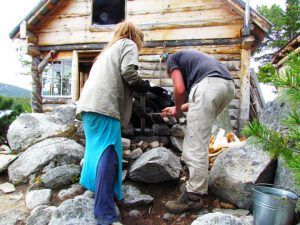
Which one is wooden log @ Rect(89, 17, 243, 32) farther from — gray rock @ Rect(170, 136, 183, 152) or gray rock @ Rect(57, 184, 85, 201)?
gray rock @ Rect(57, 184, 85, 201)

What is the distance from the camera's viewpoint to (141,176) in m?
3.78

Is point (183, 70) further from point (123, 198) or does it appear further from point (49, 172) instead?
point (49, 172)

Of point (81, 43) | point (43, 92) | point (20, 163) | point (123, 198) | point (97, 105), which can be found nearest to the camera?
point (97, 105)

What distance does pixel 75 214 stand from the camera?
3029 millimetres

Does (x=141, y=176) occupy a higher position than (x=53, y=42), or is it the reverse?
(x=53, y=42)

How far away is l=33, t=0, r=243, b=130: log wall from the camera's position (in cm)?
788

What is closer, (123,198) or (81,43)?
(123,198)

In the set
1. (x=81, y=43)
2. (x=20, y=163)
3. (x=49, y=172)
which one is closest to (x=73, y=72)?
(x=81, y=43)

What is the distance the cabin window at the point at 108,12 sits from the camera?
10.3 meters

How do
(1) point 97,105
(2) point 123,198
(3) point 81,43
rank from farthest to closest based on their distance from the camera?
(3) point 81,43, (2) point 123,198, (1) point 97,105

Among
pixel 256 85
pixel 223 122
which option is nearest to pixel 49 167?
pixel 223 122

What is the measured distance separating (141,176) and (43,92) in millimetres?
7059

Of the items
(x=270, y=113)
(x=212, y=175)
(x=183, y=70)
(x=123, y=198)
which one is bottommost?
(x=123, y=198)

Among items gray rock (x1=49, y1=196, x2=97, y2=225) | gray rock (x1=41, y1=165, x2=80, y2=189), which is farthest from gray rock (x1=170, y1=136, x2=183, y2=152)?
gray rock (x1=49, y1=196, x2=97, y2=225)
